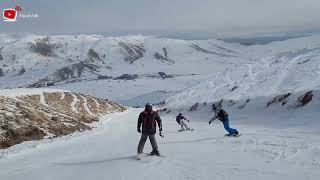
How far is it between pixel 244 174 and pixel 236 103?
43.5 meters

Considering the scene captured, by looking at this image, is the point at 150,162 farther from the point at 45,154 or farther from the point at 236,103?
the point at 236,103

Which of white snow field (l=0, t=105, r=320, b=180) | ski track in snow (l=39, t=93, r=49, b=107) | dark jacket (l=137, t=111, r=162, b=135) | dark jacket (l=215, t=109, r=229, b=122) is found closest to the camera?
white snow field (l=0, t=105, r=320, b=180)

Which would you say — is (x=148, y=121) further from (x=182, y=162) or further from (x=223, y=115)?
(x=223, y=115)

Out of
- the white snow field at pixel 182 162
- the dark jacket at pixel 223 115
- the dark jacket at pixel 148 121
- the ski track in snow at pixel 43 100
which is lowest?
the ski track in snow at pixel 43 100

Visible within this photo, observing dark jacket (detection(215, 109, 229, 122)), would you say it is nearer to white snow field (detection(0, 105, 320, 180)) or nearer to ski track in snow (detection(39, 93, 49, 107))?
white snow field (detection(0, 105, 320, 180))

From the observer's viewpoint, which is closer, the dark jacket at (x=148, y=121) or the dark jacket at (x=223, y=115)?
the dark jacket at (x=148, y=121)

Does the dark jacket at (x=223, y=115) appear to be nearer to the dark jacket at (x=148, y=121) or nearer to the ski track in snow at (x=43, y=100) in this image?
the dark jacket at (x=148, y=121)

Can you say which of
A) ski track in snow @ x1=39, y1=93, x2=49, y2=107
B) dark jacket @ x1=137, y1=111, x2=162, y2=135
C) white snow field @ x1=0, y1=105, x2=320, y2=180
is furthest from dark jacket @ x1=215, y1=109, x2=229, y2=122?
ski track in snow @ x1=39, y1=93, x2=49, y2=107

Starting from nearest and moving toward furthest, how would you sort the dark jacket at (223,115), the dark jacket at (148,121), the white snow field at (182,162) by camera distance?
the white snow field at (182,162), the dark jacket at (148,121), the dark jacket at (223,115)

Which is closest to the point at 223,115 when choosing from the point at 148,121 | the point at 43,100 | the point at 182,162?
the point at 148,121

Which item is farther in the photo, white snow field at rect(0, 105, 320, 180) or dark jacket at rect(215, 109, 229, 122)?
dark jacket at rect(215, 109, 229, 122)

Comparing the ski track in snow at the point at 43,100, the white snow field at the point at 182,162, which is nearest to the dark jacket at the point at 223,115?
the white snow field at the point at 182,162

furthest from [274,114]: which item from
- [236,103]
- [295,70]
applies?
[295,70]

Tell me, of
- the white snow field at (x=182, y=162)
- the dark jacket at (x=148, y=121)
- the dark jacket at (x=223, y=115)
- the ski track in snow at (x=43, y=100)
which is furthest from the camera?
the ski track in snow at (x=43, y=100)
